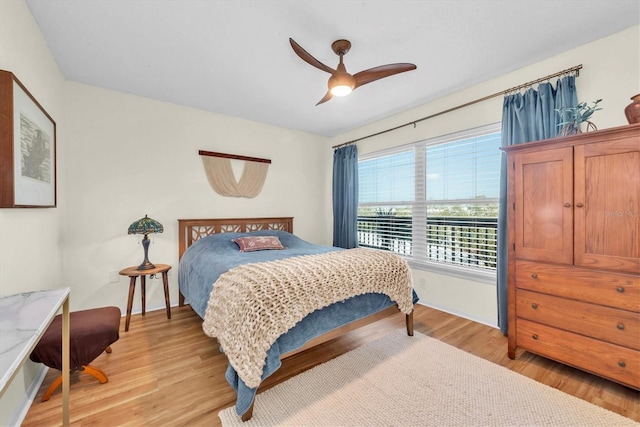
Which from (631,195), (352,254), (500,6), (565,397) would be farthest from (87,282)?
(631,195)

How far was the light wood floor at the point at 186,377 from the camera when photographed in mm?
1611

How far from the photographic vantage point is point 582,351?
1843 millimetres

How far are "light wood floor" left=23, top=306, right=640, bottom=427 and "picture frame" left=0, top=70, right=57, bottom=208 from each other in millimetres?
1326

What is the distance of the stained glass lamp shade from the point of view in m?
2.83

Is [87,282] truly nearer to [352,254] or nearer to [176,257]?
[176,257]

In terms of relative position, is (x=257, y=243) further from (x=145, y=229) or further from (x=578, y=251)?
(x=578, y=251)

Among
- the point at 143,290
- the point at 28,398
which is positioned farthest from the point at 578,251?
the point at 143,290

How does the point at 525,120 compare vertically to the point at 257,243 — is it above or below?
above

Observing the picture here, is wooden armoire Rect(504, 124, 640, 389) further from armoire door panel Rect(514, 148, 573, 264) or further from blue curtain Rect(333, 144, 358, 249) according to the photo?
blue curtain Rect(333, 144, 358, 249)

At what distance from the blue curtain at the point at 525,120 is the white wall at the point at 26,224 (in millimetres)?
3568

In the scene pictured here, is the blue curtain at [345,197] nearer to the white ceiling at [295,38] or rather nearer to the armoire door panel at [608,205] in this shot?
the white ceiling at [295,38]

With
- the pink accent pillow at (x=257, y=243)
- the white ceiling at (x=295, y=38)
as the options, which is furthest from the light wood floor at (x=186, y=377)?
the white ceiling at (x=295, y=38)

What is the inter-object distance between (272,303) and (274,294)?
58 millimetres

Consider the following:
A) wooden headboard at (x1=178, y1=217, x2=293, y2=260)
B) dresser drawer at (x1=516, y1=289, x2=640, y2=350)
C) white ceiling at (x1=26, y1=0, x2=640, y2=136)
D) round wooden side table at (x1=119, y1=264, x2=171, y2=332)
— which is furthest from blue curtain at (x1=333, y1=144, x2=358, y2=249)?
round wooden side table at (x1=119, y1=264, x2=171, y2=332)
